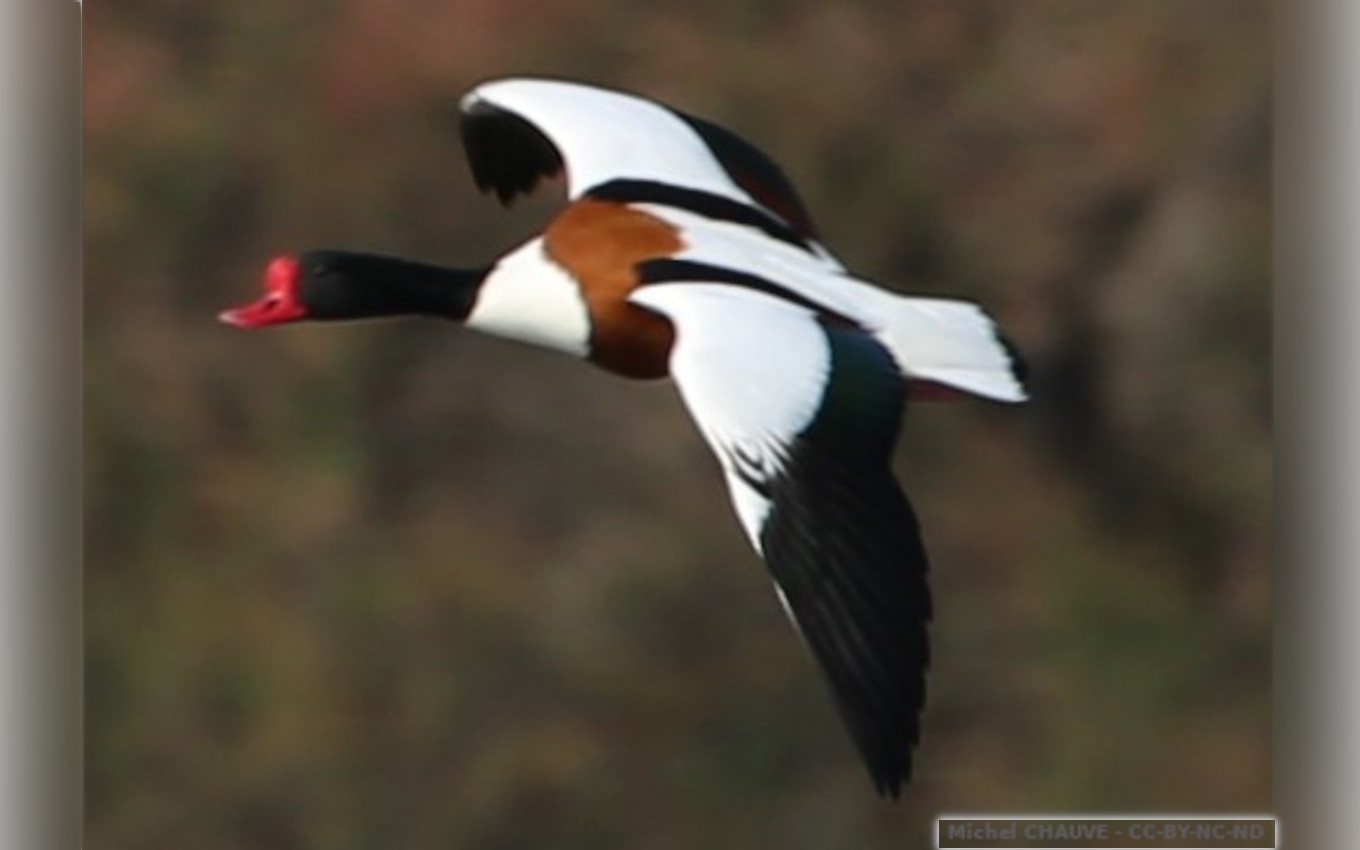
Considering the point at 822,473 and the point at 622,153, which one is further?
the point at 622,153

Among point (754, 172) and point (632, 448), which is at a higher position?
point (754, 172)

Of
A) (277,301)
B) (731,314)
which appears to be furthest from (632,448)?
(277,301)

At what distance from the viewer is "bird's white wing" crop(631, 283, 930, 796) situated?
1.42 meters

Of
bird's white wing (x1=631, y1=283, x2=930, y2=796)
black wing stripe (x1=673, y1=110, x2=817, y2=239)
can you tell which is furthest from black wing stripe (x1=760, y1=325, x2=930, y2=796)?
black wing stripe (x1=673, y1=110, x2=817, y2=239)

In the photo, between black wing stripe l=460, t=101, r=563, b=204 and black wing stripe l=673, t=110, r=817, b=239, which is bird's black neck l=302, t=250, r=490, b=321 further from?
black wing stripe l=673, t=110, r=817, b=239

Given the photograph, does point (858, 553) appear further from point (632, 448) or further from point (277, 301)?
point (277, 301)

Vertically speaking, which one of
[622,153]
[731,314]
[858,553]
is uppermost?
A: [622,153]

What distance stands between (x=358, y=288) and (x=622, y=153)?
0.20 meters

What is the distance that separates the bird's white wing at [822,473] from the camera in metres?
1.42

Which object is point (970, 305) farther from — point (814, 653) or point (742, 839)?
point (742, 839)

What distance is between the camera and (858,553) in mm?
1425

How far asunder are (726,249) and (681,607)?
25 centimetres

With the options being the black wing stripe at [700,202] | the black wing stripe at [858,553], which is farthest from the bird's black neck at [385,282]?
the black wing stripe at [858,553]

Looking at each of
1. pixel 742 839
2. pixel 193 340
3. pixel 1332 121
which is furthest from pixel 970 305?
pixel 193 340
